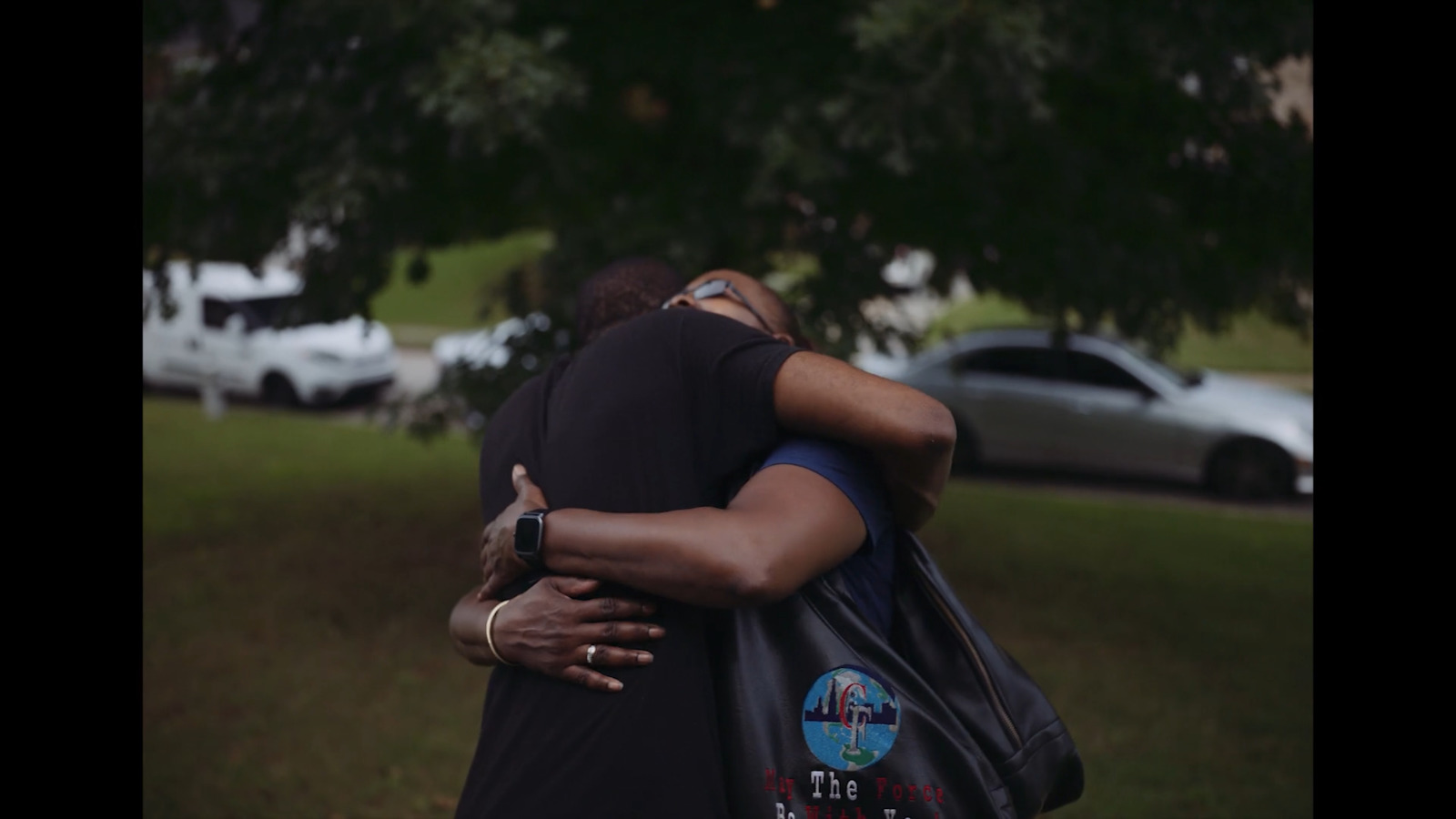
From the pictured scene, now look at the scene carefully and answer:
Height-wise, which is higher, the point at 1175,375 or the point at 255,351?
the point at 255,351

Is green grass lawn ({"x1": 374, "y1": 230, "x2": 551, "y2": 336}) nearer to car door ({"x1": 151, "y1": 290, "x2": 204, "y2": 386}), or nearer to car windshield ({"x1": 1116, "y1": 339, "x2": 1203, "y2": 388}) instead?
car door ({"x1": 151, "y1": 290, "x2": 204, "y2": 386})

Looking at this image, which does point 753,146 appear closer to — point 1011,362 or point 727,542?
point 727,542

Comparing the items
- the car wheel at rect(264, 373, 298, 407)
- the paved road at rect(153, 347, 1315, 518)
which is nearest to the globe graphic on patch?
the paved road at rect(153, 347, 1315, 518)

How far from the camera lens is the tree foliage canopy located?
5898 mm

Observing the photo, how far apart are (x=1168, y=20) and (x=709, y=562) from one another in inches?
195

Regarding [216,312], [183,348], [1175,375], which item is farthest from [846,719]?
[183,348]

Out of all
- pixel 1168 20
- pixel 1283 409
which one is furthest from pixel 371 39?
pixel 1283 409

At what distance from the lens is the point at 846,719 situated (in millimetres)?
2064

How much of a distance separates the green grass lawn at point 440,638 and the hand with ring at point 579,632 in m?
3.29

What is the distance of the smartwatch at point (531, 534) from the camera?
214 cm

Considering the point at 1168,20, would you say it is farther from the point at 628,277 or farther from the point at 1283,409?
the point at 1283,409

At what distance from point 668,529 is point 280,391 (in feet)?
55.9

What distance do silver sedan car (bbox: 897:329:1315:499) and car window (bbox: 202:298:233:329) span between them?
9741 millimetres

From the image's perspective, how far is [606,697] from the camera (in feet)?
6.97
